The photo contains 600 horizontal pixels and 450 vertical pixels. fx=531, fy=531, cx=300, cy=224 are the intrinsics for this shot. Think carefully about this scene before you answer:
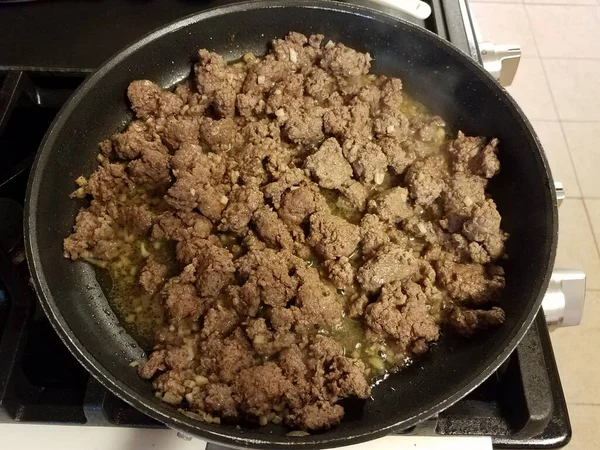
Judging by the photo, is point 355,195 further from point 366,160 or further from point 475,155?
point 475,155

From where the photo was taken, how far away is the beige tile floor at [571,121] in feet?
6.95

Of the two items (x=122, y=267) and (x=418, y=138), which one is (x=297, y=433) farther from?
(x=418, y=138)

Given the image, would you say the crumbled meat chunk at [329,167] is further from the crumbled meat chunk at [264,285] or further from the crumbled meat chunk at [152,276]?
the crumbled meat chunk at [152,276]

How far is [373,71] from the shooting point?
1.59 meters

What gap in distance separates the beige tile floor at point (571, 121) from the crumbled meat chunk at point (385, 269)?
50.2 inches

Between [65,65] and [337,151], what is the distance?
2.58ft

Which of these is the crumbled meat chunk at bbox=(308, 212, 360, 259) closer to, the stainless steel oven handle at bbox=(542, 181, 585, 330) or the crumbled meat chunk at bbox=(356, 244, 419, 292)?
the crumbled meat chunk at bbox=(356, 244, 419, 292)

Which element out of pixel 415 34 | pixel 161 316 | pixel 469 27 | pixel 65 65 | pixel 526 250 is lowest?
pixel 526 250

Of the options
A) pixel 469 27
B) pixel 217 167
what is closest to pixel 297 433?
pixel 217 167

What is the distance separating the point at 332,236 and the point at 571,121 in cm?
208

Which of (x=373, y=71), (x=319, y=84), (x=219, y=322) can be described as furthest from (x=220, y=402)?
(x=373, y=71)

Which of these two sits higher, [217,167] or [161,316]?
[217,167]

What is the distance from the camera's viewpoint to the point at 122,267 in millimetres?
1294

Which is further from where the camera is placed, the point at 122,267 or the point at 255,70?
the point at 255,70
